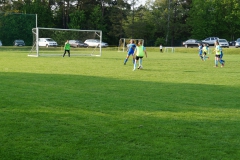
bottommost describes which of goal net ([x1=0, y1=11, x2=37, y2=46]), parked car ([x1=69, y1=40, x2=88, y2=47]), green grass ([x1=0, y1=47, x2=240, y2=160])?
green grass ([x1=0, y1=47, x2=240, y2=160])

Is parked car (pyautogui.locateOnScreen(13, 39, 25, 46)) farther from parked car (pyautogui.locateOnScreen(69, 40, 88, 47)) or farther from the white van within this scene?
the white van

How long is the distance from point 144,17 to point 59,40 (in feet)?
130

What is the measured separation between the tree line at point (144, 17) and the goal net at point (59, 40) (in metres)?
33.1

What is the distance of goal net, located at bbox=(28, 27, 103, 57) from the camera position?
3394 centimetres

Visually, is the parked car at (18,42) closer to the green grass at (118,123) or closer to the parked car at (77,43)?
the parked car at (77,43)

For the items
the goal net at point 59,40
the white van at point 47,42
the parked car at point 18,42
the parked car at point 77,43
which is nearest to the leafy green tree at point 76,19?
the parked car at point 18,42

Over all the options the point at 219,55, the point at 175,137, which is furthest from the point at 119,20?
the point at 175,137

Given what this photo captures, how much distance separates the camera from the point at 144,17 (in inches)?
2835

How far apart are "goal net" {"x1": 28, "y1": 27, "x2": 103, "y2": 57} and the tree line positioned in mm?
33115

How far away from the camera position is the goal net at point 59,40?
111 ft

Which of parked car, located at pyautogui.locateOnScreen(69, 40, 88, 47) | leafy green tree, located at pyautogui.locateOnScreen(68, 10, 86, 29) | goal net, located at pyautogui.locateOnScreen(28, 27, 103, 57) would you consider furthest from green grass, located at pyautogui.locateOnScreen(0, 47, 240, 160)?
leafy green tree, located at pyautogui.locateOnScreen(68, 10, 86, 29)

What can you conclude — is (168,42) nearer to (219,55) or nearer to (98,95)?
(219,55)

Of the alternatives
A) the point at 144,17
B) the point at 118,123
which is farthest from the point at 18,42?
the point at 144,17

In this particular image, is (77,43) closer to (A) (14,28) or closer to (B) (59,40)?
(B) (59,40)
